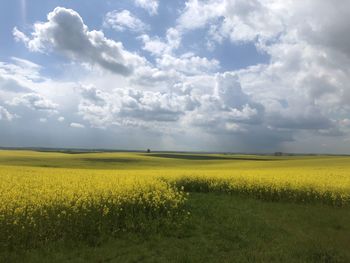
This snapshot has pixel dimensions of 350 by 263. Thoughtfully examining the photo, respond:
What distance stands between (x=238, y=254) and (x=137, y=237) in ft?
9.84

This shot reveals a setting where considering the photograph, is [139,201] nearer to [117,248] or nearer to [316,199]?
[117,248]

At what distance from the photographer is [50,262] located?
8359 millimetres

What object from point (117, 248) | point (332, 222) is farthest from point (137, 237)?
point (332, 222)

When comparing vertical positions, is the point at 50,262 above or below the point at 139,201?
below

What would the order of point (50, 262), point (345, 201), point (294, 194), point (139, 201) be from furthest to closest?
point (294, 194) < point (345, 201) < point (139, 201) < point (50, 262)

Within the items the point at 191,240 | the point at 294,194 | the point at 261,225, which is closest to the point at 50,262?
the point at 191,240

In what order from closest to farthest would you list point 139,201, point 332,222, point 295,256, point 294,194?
point 295,256
point 139,201
point 332,222
point 294,194

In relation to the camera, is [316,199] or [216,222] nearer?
[216,222]

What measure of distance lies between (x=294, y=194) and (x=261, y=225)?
5.78 meters

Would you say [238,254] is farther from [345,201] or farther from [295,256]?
[345,201]

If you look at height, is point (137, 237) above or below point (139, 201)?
below

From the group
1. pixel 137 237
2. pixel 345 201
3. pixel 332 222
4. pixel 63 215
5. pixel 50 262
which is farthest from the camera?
pixel 345 201

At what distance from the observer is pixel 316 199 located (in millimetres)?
17141

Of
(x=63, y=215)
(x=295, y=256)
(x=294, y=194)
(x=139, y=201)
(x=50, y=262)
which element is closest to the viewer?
(x=50, y=262)
